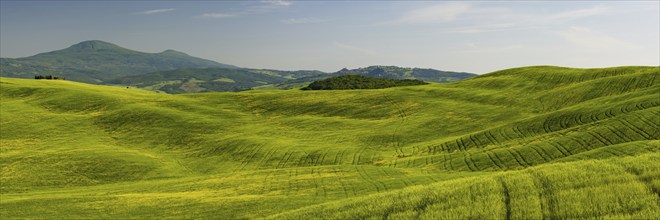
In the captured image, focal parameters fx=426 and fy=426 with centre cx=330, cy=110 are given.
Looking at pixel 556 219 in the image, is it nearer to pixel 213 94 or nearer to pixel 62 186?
pixel 62 186

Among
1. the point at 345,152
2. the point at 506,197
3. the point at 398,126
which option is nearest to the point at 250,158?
the point at 345,152

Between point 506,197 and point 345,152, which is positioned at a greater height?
point 506,197

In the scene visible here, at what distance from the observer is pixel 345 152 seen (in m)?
67.8

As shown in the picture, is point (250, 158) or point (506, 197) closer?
point (506, 197)

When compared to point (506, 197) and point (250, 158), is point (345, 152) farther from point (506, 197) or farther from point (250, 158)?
point (506, 197)

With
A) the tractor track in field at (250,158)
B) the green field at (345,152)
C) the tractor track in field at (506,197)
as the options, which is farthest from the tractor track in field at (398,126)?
the tractor track in field at (506,197)

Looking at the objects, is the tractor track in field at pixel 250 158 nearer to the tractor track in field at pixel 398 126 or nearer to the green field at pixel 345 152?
the green field at pixel 345 152

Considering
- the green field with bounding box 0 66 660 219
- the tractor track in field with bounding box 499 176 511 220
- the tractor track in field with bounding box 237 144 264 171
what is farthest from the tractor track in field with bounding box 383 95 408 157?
the tractor track in field with bounding box 499 176 511 220

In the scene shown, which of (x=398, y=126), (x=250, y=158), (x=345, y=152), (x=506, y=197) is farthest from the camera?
(x=398, y=126)

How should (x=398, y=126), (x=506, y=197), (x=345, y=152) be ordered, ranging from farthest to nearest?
(x=398, y=126)
(x=345, y=152)
(x=506, y=197)

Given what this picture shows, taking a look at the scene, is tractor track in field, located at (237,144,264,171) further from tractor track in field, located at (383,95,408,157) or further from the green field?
tractor track in field, located at (383,95,408,157)

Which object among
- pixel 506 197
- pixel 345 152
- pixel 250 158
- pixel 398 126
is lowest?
pixel 250 158

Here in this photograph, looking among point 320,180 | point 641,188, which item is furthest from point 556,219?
point 320,180

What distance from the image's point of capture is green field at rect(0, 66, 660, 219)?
67.9ft
